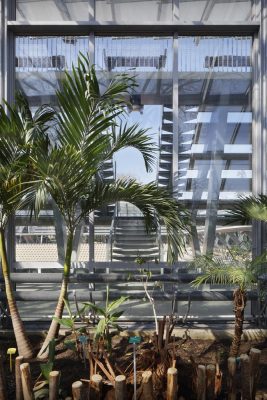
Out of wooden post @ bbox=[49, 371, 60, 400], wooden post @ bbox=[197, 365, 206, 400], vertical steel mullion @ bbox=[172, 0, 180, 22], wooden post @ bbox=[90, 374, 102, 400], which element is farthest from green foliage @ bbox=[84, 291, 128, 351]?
vertical steel mullion @ bbox=[172, 0, 180, 22]

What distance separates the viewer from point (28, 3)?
205 inches

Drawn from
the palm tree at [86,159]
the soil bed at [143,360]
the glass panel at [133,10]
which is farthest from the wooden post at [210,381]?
the glass panel at [133,10]

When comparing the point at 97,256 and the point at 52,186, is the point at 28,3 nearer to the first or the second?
the point at 52,186

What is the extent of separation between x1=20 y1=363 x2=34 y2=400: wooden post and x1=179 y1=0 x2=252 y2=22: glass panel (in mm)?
4440

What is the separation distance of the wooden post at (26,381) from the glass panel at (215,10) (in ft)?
14.6

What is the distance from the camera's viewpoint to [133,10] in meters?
5.21

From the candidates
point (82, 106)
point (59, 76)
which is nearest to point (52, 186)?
point (82, 106)

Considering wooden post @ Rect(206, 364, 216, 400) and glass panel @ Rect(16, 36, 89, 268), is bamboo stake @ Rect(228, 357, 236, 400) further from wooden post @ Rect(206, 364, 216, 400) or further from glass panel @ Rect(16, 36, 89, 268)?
glass panel @ Rect(16, 36, 89, 268)

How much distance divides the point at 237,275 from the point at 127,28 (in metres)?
3.46

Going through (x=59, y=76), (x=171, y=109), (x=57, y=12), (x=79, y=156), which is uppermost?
(x=57, y=12)

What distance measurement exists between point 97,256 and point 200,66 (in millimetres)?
2792

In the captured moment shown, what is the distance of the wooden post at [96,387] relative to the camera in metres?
2.77

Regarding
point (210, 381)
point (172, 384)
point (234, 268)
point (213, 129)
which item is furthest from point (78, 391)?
point (213, 129)

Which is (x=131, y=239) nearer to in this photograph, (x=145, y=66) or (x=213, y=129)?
(x=213, y=129)
